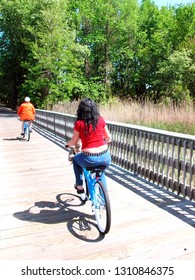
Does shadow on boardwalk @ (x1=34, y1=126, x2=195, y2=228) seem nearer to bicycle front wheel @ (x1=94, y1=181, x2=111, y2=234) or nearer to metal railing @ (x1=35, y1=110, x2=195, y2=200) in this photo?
metal railing @ (x1=35, y1=110, x2=195, y2=200)

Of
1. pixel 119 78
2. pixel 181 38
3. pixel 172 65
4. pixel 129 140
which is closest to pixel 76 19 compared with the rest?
pixel 119 78

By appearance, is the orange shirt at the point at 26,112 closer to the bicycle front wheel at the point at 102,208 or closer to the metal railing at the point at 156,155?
the metal railing at the point at 156,155

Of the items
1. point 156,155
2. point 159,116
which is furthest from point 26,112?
point 156,155

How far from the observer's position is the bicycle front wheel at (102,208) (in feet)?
13.5

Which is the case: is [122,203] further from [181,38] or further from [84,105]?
[181,38]

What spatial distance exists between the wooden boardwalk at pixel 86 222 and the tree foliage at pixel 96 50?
2523cm

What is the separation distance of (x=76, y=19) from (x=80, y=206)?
45.4m

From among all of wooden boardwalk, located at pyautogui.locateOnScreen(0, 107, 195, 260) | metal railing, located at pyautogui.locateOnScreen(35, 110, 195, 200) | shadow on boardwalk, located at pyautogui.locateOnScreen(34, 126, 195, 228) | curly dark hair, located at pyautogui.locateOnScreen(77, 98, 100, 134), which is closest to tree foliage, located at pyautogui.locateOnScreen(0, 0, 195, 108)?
metal railing, located at pyautogui.locateOnScreen(35, 110, 195, 200)

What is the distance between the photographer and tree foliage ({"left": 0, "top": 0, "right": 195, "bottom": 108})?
31891 millimetres

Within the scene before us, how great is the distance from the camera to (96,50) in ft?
171

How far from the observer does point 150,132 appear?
6723mm

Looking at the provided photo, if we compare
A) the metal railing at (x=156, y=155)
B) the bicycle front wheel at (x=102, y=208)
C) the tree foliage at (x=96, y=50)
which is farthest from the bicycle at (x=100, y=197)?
the tree foliage at (x=96, y=50)

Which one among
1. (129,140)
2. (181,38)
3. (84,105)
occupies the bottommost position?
(129,140)

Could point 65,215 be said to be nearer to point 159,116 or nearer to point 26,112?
point 26,112
